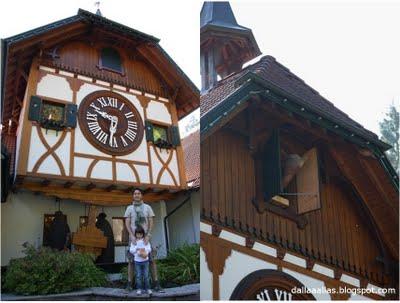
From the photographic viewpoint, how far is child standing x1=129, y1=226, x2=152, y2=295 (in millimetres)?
3502

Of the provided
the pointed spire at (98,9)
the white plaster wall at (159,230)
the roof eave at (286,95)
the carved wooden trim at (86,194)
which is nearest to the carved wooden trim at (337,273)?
the roof eave at (286,95)

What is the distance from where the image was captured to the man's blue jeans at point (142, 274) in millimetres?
3500

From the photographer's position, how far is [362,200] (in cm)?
386

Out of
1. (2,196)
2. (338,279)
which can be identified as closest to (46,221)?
(2,196)

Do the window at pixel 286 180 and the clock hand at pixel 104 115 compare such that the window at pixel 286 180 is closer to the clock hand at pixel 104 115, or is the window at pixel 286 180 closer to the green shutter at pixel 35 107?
the clock hand at pixel 104 115

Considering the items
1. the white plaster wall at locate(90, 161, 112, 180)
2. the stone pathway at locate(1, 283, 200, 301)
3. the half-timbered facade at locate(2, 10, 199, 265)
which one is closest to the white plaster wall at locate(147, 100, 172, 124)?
the half-timbered facade at locate(2, 10, 199, 265)

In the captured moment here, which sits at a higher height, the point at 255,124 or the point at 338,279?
the point at 255,124

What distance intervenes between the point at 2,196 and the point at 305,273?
7.12 feet

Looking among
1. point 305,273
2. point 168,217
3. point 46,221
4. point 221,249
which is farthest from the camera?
point 168,217

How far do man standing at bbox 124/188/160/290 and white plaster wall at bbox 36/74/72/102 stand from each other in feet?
3.52

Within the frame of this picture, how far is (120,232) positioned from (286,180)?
4.05 feet

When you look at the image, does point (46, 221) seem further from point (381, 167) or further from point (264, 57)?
point (381, 167)

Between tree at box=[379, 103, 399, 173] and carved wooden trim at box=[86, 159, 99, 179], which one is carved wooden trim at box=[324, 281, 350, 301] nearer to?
tree at box=[379, 103, 399, 173]

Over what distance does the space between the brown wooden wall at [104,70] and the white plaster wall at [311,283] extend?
199cm
